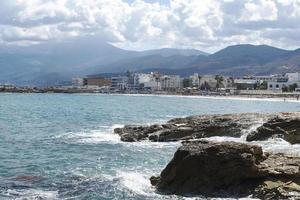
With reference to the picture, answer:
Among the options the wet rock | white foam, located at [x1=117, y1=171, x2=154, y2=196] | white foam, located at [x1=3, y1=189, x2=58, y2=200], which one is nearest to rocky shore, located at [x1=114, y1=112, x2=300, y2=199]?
white foam, located at [x1=117, y1=171, x2=154, y2=196]

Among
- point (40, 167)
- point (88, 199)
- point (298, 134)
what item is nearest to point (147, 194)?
point (88, 199)

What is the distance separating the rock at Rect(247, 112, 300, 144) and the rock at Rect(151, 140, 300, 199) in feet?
69.1

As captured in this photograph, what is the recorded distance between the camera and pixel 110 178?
34344 mm

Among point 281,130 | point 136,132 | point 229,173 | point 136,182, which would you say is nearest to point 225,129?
point 281,130

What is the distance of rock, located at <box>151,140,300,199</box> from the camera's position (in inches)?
1101

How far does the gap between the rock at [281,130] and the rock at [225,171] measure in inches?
829

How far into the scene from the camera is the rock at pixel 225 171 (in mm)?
27953

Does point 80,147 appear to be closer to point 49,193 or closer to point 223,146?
point 49,193

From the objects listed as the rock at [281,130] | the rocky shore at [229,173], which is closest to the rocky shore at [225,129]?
the rock at [281,130]

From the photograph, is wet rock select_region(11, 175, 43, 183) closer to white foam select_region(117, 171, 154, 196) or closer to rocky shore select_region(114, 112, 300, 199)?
white foam select_region(117, 171, 154, 196)

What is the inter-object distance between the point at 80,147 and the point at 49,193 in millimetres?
21318

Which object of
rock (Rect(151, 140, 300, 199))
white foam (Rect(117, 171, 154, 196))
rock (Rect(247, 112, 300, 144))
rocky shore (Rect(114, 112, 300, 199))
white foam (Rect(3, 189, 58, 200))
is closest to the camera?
rocky shore (Rect(114, 112, 300, 199))

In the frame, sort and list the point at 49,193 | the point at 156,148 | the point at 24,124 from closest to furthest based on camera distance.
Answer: the point at 49,193, the point at 156,148, the point at 24,124

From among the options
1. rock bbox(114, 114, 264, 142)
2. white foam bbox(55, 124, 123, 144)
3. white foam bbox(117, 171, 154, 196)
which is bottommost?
white foam bbox(55, 124, 123, 144)
